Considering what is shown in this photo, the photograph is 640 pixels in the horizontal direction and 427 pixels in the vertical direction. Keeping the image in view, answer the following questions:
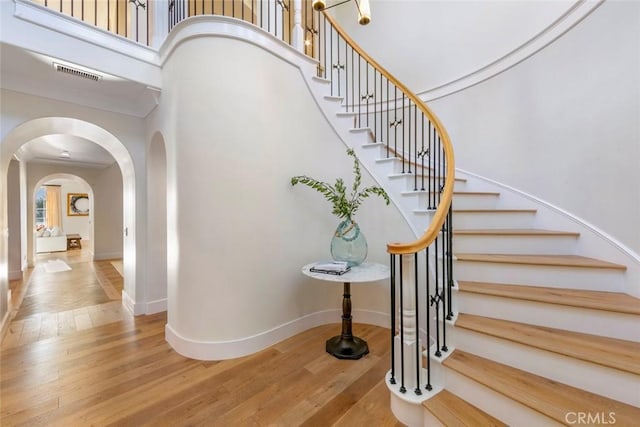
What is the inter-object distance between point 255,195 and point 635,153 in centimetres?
284

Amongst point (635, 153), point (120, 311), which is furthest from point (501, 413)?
point (120, 311)

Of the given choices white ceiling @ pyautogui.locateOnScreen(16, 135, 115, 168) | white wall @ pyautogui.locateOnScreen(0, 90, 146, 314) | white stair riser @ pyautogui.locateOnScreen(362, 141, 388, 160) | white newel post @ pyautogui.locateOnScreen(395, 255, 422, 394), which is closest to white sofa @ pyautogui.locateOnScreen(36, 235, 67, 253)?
white ceiling @ pyautogui.locateOnScreen(16, 135, 115, 168)

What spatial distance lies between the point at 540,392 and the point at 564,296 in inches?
27.0

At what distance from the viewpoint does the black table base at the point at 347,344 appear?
2.28 m

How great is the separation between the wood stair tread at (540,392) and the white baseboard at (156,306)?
3207mm

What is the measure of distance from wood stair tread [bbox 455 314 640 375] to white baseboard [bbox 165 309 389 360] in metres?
1.26

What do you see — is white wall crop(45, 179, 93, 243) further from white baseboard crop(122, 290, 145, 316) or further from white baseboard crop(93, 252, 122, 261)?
white baseboard crop(122, 290, 145, 316)

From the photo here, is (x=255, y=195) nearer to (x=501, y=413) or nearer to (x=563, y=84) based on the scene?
(x=501, y=413)

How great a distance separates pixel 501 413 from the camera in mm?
1347

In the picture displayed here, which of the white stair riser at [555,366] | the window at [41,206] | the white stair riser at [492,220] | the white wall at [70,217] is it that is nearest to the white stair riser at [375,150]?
the white stair riser at [492,220]

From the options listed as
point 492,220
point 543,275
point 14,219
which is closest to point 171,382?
point 543,275

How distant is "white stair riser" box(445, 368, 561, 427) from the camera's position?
1240 mm

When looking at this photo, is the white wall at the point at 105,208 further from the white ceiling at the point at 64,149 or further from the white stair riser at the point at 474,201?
the white stair riser at the point at 474,201

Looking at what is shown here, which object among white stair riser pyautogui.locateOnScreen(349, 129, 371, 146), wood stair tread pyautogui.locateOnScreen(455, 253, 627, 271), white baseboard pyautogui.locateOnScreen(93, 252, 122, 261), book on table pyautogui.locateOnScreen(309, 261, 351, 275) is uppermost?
white stair riser pyautogui.locateOnScreen(349, 129, 371, 146)
